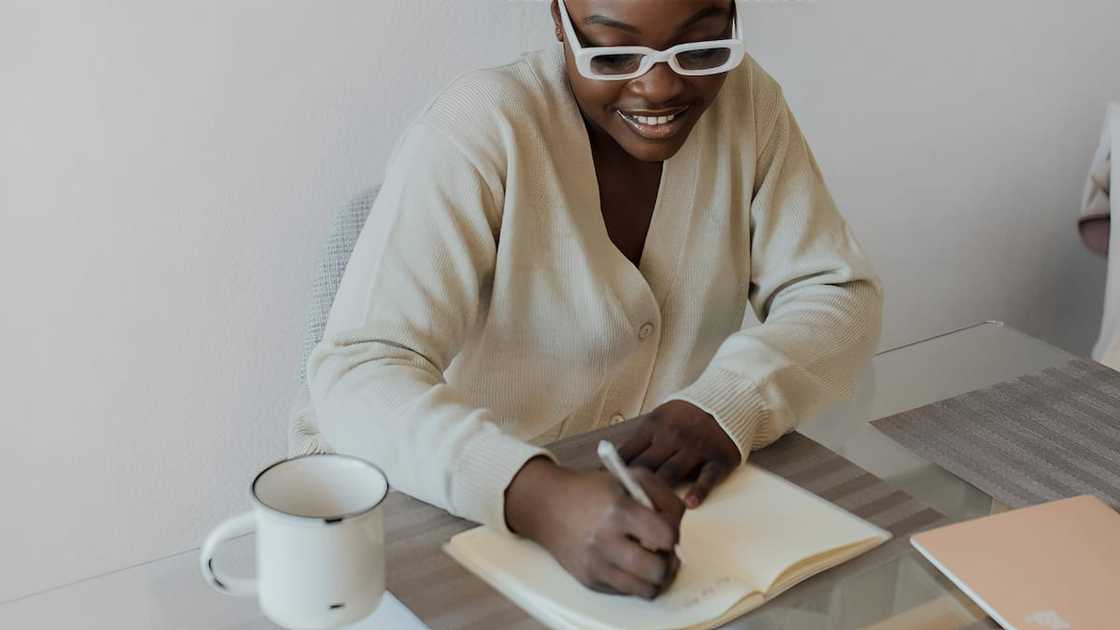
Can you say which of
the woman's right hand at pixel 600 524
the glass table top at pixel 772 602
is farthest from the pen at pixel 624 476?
the glass table top at pixel 772 602

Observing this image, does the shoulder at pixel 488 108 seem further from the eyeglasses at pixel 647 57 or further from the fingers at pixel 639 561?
the fingers at pixel 639 561

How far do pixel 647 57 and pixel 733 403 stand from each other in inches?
12.8

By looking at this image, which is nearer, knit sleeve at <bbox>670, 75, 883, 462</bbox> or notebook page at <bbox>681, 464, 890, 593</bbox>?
notebook page at <bbox>681, 464, 890, 593</bbox>

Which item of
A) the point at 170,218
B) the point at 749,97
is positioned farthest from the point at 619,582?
the point at 170,218

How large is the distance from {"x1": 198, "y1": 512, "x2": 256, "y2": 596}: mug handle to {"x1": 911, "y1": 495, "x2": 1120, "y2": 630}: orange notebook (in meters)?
0.50

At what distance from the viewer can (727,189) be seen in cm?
136

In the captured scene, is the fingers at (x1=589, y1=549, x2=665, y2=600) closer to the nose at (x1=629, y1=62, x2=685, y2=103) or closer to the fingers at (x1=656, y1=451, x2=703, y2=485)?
the fingers at (x1=656, y1=451, x2=703, y2=485)

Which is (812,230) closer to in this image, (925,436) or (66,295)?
(925,436)

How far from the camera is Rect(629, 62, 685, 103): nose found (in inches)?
46.3

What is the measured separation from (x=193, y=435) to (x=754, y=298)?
28.4 inches

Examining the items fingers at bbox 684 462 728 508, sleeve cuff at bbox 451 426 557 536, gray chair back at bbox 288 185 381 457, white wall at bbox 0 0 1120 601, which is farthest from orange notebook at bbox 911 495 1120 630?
white wall at bbox 0 0 1120 601

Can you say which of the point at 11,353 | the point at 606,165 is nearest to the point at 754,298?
the point at 606,165

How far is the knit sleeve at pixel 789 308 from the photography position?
3.73 feet

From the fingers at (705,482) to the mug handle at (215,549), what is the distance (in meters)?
0.35
